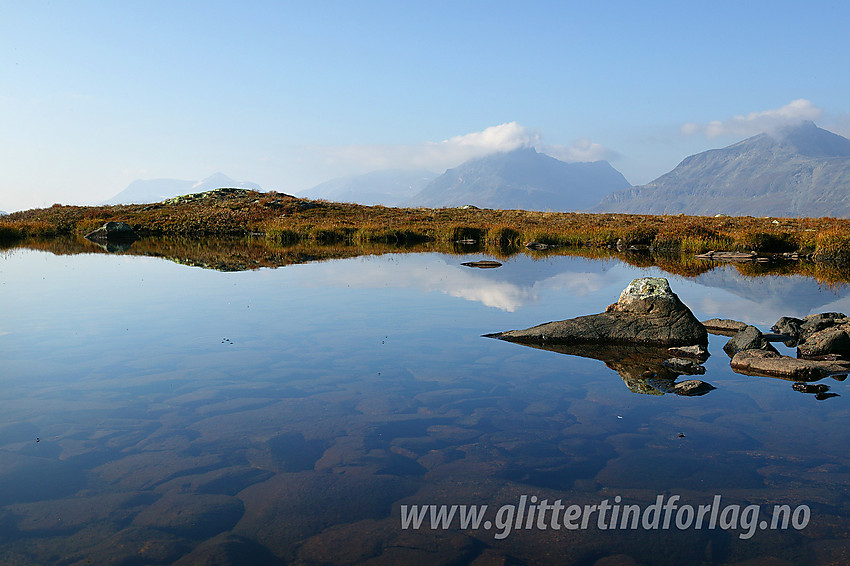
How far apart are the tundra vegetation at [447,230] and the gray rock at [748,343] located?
51.6ft

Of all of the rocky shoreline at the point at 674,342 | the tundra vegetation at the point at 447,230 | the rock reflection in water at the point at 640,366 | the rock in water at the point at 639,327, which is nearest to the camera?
the rock reflection in water at the point at 640,366

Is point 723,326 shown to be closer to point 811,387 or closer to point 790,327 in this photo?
point 790,327

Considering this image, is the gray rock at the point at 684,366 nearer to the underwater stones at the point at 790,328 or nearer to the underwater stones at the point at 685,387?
the underwater stones at the point at 685,387

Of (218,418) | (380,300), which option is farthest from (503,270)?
(218,418)

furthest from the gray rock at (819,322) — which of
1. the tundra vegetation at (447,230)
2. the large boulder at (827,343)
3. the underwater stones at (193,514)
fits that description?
the underwater stones at (193,514)

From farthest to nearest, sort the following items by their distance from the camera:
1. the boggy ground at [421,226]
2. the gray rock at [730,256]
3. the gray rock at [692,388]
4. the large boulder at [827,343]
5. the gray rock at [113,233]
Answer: the gray rock at [113,233] < the boggy ground at [421,226] < the gray rock at [730,256] < the large boulder at [827,343] < the gray rock at [692,388]

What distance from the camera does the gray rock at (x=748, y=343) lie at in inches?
480

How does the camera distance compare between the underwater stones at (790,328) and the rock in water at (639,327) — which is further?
the underwater stones at (790,328)

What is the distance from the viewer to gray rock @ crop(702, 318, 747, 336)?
1439 centimetres

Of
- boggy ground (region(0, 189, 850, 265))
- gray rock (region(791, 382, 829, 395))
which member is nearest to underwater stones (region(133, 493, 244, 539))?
gray rock (region(791, 382, 829, 395))

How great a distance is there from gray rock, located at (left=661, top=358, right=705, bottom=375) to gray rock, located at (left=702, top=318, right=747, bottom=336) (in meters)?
3.39

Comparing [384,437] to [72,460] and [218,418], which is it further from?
[72,460]

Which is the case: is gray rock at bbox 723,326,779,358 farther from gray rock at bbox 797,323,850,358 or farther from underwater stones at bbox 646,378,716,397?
underwater stones at bbox 646,378,716,397

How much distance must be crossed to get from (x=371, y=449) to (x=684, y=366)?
6816 mm
